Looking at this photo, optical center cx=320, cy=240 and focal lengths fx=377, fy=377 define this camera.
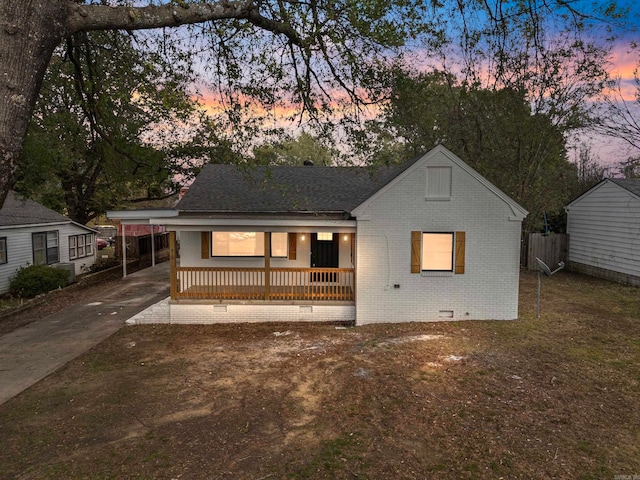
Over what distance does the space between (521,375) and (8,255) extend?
19.7 metres

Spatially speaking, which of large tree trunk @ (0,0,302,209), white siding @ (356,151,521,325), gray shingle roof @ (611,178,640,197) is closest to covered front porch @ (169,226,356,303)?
white siding @ (356,151,521,325)

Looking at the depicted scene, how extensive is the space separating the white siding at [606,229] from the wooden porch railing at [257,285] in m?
12.2

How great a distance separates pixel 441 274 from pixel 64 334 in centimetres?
1032

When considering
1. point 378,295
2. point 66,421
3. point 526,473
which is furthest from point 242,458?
point 378,295

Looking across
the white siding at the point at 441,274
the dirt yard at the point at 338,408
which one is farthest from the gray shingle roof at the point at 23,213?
the white siding at the point at 441,274

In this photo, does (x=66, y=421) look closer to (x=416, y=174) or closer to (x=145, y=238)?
(x=416, y=174)

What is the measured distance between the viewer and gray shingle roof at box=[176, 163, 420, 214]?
12.3 m

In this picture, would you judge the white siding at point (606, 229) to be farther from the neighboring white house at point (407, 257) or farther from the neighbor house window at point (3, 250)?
the neighbor house window at point (3, 250)

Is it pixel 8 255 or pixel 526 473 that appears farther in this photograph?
pixel 8 255

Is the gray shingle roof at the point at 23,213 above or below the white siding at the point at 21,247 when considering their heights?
above

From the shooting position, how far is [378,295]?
10742 mm

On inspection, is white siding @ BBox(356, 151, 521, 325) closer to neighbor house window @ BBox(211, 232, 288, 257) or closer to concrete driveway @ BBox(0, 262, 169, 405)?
neighbor house window @ BBox(211, 232, 288, 257)

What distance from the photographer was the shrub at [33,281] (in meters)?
15.9

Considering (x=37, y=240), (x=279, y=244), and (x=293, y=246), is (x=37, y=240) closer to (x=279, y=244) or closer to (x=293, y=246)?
(x=279, y=244)
